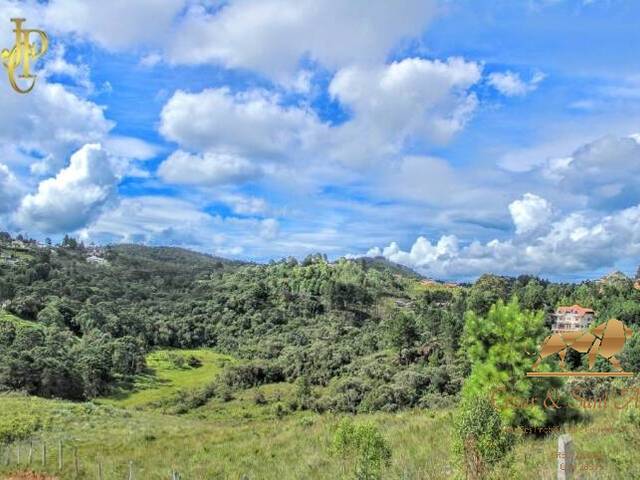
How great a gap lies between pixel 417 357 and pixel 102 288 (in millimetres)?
88143

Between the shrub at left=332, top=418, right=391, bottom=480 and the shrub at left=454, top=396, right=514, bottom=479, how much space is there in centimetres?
202

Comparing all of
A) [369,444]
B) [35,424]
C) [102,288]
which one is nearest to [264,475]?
[369,444]

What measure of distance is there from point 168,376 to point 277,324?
26.3m

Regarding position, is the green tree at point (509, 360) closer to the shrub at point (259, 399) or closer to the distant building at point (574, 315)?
the distant building at point (574, 315)

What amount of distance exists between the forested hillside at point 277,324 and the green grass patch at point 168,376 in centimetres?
254

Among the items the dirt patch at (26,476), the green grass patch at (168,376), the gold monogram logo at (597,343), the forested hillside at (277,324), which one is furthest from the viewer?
the green grass patch at (168,376)

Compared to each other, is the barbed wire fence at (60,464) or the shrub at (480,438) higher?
the shrub at (480,438)

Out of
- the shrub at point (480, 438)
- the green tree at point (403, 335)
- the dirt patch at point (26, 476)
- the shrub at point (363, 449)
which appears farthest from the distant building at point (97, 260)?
the shrub at point (480, 438)

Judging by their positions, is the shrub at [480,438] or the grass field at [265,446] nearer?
the shrub at [480,438]

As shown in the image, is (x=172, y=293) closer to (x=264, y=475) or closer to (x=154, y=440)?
(x=154, y=440)

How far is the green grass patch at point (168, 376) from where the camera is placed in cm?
6148

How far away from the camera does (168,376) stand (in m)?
73.2

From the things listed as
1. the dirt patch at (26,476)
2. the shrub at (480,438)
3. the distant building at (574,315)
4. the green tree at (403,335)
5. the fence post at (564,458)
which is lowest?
the dirt patch at (26,476)

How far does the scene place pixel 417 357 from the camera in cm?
6034
